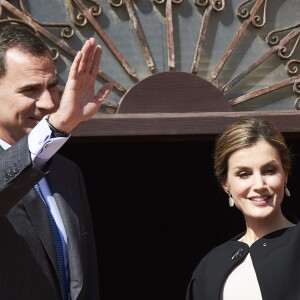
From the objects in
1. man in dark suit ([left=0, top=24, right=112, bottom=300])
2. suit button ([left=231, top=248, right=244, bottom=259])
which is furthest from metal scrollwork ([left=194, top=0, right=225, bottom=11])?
suit button ([left=231, top=248, right=244, bottom=259])

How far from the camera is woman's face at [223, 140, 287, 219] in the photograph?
2768mm

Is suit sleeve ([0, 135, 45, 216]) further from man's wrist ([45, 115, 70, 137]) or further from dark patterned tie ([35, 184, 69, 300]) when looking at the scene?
dark patterned tie ([35, 184, 69, 300])

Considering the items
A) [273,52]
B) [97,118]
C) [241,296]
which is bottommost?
[241,296]

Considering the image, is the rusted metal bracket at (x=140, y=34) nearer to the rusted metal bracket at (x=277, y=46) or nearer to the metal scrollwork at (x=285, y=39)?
the rusted metal bracket at (x=277, y=46)

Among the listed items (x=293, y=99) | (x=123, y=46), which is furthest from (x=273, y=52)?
(x=123, y=46)

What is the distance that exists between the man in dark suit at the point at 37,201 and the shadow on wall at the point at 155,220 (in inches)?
57.9

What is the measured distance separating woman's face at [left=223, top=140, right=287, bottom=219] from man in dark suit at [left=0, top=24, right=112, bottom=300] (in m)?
0.47

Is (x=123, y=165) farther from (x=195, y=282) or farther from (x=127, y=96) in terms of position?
(x=195, y=282)

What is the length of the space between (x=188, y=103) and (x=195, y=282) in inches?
30.9

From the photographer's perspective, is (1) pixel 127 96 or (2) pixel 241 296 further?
(1) pixel 127 96

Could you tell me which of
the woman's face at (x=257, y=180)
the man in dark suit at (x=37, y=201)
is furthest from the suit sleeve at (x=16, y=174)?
the woman's face at (x=257, y=180)

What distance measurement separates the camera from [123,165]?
4211 mm

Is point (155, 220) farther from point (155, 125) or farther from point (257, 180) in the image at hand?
point (257, 180)

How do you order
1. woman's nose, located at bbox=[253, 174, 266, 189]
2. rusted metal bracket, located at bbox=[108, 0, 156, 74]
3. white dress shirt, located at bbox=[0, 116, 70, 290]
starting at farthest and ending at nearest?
rusted metal bracket, located at bbox=[108, 0, 156, 74] < woman's nose, located at bbox=[253, 174, 266, 189] < white dress shirt, located at bbox=[0, 116, 70, 290]
